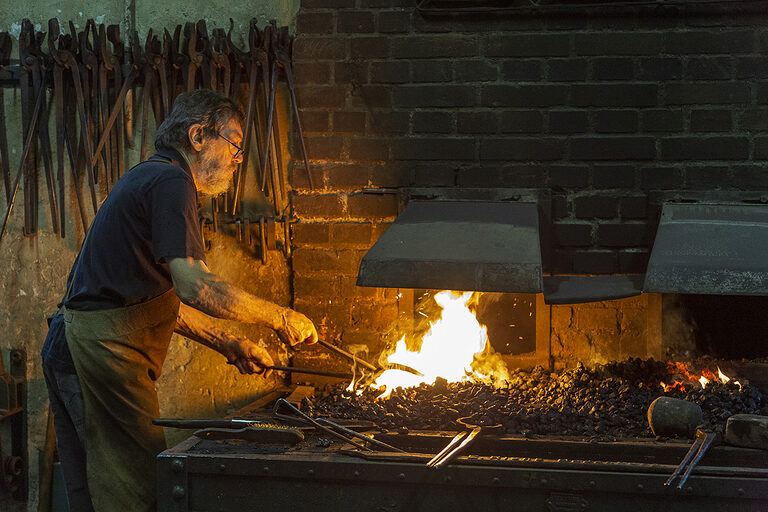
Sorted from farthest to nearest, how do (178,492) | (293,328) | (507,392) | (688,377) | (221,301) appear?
(688,377)
(507,392)
(293,328)
(221,301)
(178,492)

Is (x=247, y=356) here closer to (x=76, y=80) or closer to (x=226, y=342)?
(x=226, y=342)

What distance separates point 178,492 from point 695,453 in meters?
1.67

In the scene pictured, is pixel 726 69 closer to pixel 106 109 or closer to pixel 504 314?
pixel 504 314

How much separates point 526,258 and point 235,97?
1624 mm

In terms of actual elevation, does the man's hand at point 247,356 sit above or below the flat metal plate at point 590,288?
below

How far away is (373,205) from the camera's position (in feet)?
12.1

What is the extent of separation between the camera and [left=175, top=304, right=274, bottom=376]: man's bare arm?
123 inches

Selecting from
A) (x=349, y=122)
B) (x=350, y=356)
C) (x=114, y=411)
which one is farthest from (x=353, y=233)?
(x=114, y=411)

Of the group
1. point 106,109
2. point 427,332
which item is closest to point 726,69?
point 427,332

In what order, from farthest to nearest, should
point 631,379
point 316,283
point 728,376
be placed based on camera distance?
point 316,283 → point 728,376 → point 631,379

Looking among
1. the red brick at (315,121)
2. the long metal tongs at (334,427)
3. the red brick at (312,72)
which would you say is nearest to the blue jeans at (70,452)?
the long metal tongs at (334,427)

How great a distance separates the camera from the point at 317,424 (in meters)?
2.67

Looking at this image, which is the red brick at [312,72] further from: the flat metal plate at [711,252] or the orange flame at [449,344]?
the flat metal plate at [711,252]

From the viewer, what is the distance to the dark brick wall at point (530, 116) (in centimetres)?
350
